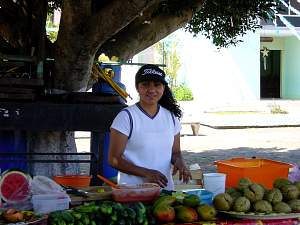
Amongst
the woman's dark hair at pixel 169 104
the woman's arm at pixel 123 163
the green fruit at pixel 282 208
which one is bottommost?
the green fruit at pixel 282 208

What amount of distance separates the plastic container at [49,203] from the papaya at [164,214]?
0.51 m

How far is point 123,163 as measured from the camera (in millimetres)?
3543

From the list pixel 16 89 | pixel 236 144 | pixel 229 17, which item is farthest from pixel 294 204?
pixel 236 144

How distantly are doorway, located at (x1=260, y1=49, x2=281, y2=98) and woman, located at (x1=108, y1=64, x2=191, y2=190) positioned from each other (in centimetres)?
2486

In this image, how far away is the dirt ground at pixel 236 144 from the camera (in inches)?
482

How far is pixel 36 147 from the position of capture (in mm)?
6641

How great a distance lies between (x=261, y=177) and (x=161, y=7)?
3964 mm

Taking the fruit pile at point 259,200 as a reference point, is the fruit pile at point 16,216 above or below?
below

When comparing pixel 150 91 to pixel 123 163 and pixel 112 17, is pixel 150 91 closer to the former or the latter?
pixel 123 163

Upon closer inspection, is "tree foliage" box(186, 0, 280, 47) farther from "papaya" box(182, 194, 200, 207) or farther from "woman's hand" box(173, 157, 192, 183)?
"papaya" box(182, 194, 200, 207)

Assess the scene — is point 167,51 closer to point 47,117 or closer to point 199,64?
point 199,64

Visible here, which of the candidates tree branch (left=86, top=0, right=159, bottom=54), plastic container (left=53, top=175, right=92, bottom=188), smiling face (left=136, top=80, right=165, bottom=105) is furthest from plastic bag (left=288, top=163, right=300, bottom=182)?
tree branch (left=86, top=0, right=159, bottom=54)

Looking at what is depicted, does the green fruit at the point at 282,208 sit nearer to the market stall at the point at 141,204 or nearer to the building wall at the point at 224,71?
the market stall at the point at 141,204

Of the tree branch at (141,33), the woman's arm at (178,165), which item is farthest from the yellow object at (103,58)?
the woman's arm at (178,165)
